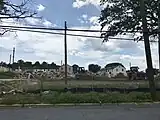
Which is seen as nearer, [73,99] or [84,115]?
[84,115]

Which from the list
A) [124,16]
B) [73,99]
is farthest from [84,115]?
[124,16]

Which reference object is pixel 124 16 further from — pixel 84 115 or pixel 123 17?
pixel 84 115

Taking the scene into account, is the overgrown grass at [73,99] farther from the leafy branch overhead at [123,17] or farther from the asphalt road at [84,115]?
the leafy branch overhead at [123,17]

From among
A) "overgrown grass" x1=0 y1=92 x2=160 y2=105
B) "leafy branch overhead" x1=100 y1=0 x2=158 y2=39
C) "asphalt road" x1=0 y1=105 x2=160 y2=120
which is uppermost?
"leafy branch overhead" x1=100 y1=0 x2=158 y2=39

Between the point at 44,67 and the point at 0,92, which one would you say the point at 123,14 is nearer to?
the point at 0,92

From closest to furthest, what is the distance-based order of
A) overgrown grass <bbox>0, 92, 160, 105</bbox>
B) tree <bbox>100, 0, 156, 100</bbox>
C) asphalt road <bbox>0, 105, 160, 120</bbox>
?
1. asphalt road <bbox>0, 105, 160, 120</bbox>
2. overgrown grass <bbox>0, 92, 160, 105</bbox>
3. tree <bbox>100, 0, 156, 100</bbox>

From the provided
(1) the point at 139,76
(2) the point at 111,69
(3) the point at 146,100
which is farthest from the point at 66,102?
(2) the point at 111,69

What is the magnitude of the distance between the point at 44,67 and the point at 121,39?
84356mm

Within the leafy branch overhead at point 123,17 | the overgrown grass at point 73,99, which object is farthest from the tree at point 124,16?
the overgrown grass at point 73,99

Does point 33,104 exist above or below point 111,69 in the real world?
below

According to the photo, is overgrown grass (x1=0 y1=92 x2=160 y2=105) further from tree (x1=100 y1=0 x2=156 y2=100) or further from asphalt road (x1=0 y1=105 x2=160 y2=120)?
tree (x1=100 y1=0 x2=156 y2=100)

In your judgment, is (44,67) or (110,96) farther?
(44,67)

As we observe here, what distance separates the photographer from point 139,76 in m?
52.3

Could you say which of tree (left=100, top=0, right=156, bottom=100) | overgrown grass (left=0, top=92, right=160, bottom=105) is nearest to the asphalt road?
overgrown grass (left=0, top=92, right=160, bottom=105)
